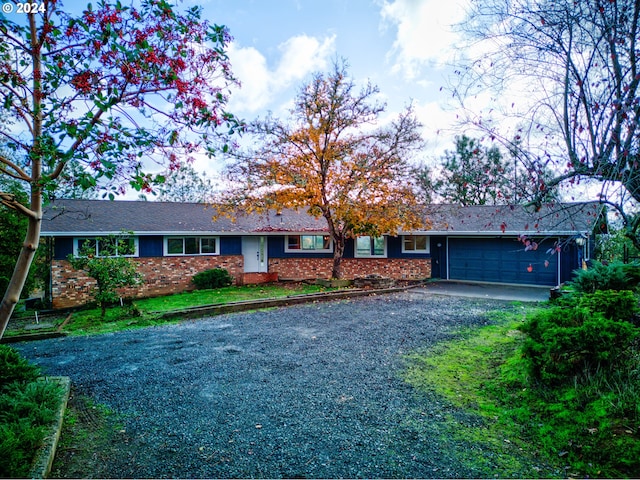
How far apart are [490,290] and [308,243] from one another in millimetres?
8868

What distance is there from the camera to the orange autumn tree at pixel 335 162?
14344 millimetres

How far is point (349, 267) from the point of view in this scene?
1905 cm

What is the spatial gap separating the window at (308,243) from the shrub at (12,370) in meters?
14.6

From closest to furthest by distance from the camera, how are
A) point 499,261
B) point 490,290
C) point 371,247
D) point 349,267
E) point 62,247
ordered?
point 62,247 → point 490,290 → point 499,261 → point 371,247 → point 349,267

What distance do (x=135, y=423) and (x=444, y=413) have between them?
3607 millimetres

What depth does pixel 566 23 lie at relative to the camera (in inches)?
178

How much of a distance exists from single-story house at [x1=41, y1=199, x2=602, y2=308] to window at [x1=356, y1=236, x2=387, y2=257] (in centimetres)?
5

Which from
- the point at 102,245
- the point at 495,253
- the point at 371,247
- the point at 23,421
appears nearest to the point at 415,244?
the point at 371,247

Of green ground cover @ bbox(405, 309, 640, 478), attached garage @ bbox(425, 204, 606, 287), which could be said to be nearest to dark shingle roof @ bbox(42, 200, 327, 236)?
attached garage @ bbox(425, 204, 606, 287)

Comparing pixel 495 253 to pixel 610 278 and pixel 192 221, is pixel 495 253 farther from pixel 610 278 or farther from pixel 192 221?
pixel 192 221

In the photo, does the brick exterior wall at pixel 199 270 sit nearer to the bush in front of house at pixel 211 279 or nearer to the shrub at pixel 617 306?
the bush in front of house at pixel 211 279

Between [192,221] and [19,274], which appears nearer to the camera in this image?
[19,274]

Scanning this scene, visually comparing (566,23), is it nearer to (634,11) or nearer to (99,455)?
(634,11)

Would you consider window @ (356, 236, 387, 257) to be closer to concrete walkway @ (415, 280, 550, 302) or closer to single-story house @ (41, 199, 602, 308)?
single-story house @ (41, 199, 602, 308)
